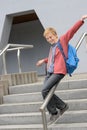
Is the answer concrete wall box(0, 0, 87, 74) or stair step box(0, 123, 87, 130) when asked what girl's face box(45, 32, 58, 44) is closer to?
stair step box(0, 123, 87, 130)

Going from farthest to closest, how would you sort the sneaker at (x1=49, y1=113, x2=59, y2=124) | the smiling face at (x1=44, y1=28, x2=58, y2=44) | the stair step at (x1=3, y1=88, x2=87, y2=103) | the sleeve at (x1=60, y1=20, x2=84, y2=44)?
the stair step at (x1=3, y1=88, x2=87, y2=103) < the sneaker at (x1=49, y1=113, x2=59, y2=124) < the smiling face at (x1=44, y1=28, x2=58, y2=44) < the sleeve at (x1=60, y1=20, x2=84, y2=44)

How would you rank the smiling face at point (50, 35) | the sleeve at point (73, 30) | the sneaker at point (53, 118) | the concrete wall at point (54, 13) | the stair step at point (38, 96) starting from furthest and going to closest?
the concrete wall at point (54, 13) < the stair step at point (38, 96) < the sneaker at point (53, 118) < the smiling face at point (50, 35) < the sleeve at point (73, 30)

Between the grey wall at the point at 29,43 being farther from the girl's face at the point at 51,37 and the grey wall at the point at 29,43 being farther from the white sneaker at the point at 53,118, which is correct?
the girl's face at the point at 51,37

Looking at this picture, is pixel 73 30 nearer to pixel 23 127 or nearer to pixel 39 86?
pixel 23 127

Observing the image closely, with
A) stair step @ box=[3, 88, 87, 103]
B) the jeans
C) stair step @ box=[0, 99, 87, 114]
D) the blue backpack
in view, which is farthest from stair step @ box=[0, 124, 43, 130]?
the blue backpack

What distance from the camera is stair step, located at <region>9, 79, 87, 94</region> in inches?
304

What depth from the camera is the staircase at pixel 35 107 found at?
6.75 m

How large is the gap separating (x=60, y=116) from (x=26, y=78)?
238cm

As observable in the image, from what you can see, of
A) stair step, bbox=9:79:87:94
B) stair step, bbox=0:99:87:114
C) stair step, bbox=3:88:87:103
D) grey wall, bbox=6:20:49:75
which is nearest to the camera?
stair step, bbox=0:99:87:114

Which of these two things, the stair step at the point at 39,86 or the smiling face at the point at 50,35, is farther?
the stair step at the point at 39,86

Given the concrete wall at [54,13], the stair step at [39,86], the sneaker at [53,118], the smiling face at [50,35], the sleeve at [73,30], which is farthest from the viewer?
the concrete wall at [54,13]

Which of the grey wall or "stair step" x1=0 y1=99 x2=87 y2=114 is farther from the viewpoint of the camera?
the grey wall

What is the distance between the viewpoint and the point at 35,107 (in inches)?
295

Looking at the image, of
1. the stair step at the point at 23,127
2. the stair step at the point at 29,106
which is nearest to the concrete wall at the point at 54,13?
the stair step at the point at 29,106
